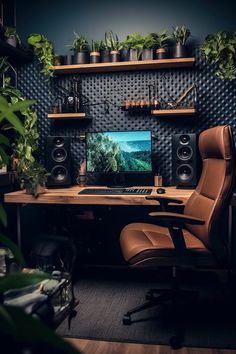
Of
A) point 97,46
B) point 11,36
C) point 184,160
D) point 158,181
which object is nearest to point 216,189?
point 184,160

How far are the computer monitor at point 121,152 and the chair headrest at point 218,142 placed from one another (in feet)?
2.40

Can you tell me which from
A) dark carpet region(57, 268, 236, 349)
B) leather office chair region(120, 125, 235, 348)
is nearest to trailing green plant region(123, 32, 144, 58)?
leather office chair region(120, 125, 235, 348)

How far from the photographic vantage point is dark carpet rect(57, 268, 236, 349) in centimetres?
214

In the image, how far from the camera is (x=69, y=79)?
11.2 feet

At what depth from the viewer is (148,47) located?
316cm

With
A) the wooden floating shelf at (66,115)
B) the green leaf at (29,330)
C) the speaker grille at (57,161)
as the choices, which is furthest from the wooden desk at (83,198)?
the green leaf at (29,330)

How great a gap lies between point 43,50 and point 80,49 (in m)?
0.32

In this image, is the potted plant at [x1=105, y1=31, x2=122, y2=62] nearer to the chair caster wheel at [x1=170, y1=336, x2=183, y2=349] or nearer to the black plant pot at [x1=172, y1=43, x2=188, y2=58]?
the black plant pot at [x1=172, y1=43, x2=188, y2=58]

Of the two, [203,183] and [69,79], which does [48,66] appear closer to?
[69,79]

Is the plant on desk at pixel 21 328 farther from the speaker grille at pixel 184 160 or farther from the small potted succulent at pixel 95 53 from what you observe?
the small potted succulent at pixel 95 53

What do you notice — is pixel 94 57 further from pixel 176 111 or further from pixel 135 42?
pixel 176 111

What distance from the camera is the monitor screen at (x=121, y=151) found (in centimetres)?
306

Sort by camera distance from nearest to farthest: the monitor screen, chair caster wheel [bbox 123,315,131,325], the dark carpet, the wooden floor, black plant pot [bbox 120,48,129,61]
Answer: the wooden floor, the dark carpet, chair caster wheel [bbox 123,315,131,325], the monitor screen, black plant pot [bbox 120,48,129,61]

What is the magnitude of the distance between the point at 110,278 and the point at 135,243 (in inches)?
43.8
